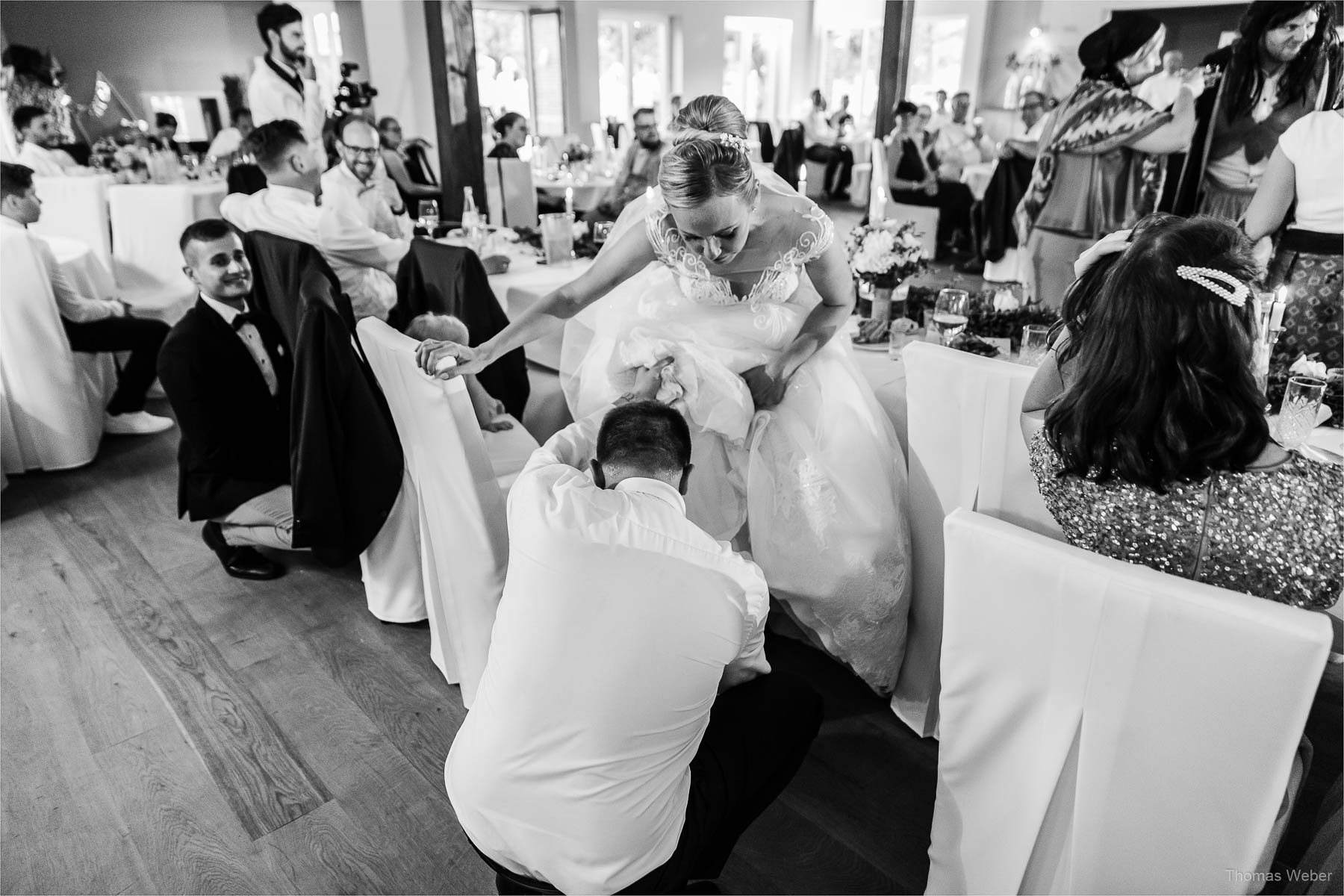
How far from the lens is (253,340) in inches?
95.7

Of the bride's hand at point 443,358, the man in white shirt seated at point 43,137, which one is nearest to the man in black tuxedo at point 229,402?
the bride's hand at point 443,358

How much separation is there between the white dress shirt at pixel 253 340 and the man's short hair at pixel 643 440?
64.4 inches

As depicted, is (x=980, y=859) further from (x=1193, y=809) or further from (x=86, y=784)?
(x=86, y=784)

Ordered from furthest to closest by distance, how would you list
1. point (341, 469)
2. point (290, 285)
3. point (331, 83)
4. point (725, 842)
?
point (331, 83)
point (290, 285)
point (341, 469)
point (725, 842)

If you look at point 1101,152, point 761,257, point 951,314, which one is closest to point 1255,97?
point 1101,152

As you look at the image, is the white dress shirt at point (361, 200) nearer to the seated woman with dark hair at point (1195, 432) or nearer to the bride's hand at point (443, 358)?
the bride's hand at point (443, 358)

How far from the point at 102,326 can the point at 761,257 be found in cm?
289

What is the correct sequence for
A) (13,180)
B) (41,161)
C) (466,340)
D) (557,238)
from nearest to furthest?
(466,340)
(13,180)
(557,238)
(41,161)

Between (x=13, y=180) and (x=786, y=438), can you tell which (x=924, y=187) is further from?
(x=13, y=180)

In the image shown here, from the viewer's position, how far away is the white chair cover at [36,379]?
3016 mm

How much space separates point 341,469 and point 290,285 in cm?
89

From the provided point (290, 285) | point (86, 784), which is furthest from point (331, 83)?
point (86, 784)

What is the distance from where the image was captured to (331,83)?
25.9ft

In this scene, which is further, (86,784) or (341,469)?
(341,469)
